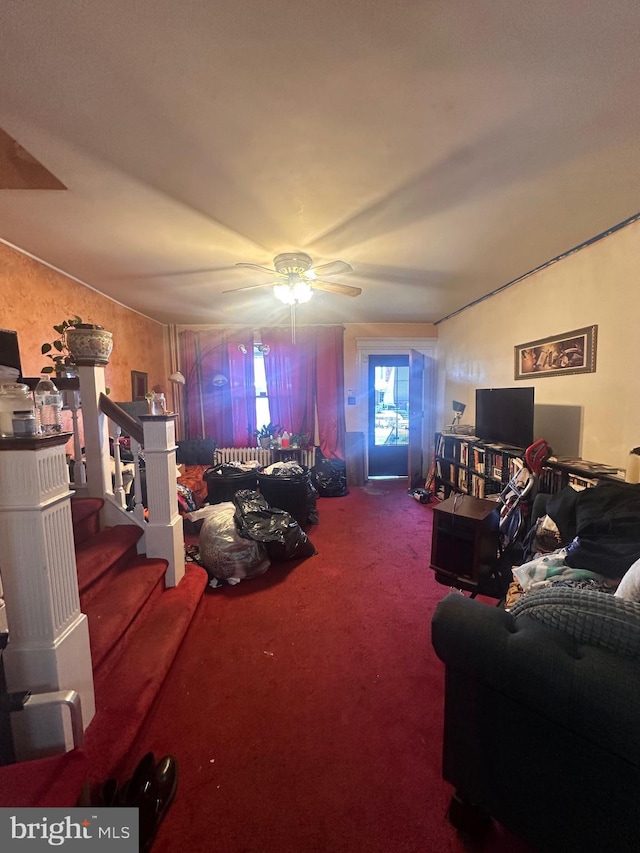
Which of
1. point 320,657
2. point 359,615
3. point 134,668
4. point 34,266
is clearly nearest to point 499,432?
point 359,615

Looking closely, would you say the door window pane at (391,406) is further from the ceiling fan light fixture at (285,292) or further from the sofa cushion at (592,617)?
the sofa cushion at (592,617)

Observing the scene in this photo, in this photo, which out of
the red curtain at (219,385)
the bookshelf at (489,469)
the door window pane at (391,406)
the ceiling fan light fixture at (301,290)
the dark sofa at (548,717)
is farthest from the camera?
the door window pane at (391,406)

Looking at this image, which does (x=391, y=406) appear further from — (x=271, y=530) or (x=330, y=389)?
(x=271, y=530)

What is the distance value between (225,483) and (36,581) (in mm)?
2651

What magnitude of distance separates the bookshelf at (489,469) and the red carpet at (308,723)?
1189 mm

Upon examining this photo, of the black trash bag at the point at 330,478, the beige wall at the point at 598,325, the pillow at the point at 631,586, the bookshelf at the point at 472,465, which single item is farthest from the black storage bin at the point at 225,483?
the pillow at the point at 631,586

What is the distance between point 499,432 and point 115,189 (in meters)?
3.46

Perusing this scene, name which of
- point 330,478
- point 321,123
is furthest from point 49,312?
point 330,478

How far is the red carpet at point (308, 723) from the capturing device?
1.10 meters

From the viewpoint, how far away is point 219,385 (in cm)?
525

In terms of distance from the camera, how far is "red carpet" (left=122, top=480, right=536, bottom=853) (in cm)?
110

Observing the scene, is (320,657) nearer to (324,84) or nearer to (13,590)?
(13,590)

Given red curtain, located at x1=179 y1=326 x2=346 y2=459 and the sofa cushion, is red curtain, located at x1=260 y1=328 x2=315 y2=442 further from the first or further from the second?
the sofa cushion

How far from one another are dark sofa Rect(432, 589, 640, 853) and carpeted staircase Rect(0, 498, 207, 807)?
3.90 ft
